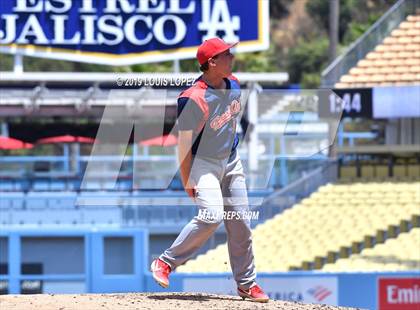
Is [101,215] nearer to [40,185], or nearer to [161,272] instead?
[40,185]

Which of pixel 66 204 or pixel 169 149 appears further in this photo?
pixel 169 149

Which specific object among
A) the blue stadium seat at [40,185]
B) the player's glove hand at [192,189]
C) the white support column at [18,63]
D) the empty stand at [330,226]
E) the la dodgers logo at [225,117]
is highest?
the white support column at [18,63]

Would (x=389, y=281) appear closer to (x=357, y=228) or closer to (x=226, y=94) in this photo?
(x=357, y=228)

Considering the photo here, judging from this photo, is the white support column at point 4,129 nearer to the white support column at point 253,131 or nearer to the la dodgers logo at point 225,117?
the white support column at point 253,131

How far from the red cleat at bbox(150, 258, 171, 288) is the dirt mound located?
0.44 feet

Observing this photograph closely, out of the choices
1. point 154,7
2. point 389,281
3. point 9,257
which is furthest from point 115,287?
point 154,7

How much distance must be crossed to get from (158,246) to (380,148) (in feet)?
16.7

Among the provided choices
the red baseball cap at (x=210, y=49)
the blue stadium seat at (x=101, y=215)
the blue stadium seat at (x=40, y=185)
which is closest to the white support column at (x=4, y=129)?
the blue stadium seat at (x=40, y=185)

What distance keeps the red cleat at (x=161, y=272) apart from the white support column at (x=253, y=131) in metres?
14.3

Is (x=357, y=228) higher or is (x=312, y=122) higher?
(x=312, y=122)

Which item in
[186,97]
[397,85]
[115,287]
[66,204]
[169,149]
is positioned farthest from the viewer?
[169,149]

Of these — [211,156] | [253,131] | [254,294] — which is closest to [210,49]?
[211,156]

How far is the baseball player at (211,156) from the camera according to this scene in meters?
7.82

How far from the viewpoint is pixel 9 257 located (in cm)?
2002
